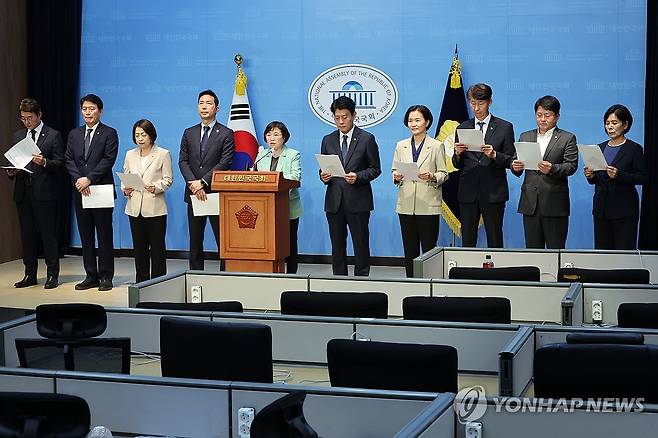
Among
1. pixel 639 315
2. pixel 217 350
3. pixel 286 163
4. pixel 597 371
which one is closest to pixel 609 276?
pixel 639 315

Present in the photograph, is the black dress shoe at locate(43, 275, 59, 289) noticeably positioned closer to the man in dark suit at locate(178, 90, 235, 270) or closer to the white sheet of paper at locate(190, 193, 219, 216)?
the man in dark suit at locate(178, 90, 235, 270)

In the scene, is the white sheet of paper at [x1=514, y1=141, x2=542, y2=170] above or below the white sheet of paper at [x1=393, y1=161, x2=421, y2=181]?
above

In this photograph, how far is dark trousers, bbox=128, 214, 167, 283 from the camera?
9.12 meters

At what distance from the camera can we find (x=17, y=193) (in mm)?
9594

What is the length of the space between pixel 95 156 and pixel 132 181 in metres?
0.55

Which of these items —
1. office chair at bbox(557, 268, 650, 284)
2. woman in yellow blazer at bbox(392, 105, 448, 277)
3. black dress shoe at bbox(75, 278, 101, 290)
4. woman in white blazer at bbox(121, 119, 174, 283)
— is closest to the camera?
office chair at bbox(557, 268, 650, 284)

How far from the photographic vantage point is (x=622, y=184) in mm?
8164

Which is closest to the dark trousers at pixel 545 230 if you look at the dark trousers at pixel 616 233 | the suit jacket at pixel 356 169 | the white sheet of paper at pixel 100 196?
the dark trousers at pixel 616 233

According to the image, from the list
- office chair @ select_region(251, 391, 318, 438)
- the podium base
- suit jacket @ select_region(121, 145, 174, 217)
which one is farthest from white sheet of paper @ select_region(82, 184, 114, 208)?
office chair @ select_region(251, 391, 318, 438)

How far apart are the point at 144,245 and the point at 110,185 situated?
594mm

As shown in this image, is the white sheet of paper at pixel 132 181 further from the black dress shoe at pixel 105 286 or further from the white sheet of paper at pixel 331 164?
the white sheet of paper at pixel 331 164

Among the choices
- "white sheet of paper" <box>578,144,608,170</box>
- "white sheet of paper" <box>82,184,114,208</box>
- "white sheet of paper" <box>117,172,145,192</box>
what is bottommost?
"white sheet of paper" <box>82,184,114,208</box>

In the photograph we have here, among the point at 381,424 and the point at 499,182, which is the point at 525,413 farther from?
the point at 499,182

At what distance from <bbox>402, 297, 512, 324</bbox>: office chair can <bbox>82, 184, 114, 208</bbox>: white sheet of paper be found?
16.0ft
